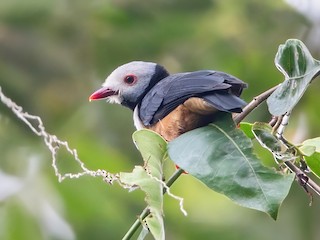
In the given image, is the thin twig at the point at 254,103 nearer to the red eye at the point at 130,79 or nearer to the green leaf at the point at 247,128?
the green leaf at the point at 247,128

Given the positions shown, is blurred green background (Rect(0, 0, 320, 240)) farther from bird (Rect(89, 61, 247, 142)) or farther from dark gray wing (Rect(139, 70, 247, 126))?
dark gray wing (Rect(139, 70, 247, 126))

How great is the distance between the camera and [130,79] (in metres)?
2.53

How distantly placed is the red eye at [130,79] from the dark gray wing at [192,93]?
0.65 ft

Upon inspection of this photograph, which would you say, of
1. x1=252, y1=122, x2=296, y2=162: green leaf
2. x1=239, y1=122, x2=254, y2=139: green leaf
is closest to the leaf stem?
x1=252, y1=122, x2=296, y2=162: green leaf

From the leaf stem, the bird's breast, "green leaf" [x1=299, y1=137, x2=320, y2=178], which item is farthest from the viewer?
the bird's breast

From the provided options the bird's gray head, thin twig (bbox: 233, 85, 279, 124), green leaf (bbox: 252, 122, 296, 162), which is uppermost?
thin twig (bbox: 233, 85, 279, 124)

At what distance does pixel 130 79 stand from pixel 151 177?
0.99 metres

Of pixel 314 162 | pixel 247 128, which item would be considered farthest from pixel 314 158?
pixel 247 128

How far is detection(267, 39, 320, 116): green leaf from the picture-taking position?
1565 mm

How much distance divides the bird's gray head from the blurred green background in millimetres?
1054

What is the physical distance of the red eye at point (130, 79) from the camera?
2.51 meters

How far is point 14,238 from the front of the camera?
3.23 metres

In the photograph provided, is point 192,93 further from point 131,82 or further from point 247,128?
point 131,82

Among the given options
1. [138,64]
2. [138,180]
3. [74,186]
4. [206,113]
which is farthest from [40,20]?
[138,180]
